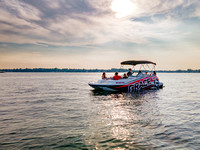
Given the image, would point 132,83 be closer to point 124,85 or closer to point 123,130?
point 124,85

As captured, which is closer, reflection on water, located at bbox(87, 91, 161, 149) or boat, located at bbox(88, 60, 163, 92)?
reflection on water, located at bbox(87, 91, 161, 149)

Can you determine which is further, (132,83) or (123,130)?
(132,83)

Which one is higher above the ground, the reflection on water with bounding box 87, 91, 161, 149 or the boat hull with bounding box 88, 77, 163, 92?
the boat hull with bounding box 88, 77, 163, 92

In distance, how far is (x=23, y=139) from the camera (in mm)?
6281

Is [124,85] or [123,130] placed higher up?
[124,85]

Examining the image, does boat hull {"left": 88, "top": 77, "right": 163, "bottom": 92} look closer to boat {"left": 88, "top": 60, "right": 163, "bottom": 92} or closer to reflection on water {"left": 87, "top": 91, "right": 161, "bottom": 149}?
boat {"left": 88, "top": 60, "right": 163, "bottom": 92}

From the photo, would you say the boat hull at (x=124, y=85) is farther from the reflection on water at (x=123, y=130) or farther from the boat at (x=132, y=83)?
the reflection on water at (x=123, y=130)

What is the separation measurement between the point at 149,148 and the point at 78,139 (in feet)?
8.85

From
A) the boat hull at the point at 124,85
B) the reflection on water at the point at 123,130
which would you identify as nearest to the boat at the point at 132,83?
the boat hull at the point at 124,85

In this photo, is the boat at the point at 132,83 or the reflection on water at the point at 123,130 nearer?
the reflection on water at the point at 123,130

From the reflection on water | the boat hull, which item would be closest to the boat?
the boat hull

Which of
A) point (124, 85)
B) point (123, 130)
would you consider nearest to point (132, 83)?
point (124, 85)

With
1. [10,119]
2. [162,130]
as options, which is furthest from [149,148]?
[10,119]

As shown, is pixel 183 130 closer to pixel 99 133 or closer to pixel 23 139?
pixel 99 133
